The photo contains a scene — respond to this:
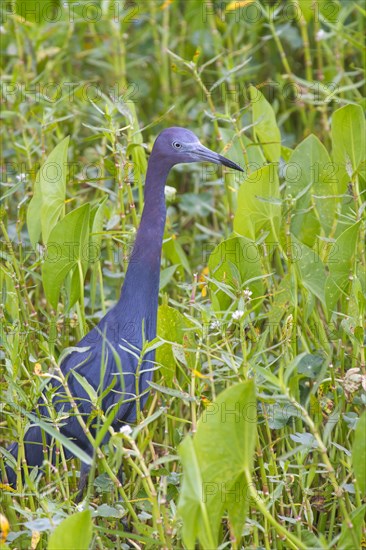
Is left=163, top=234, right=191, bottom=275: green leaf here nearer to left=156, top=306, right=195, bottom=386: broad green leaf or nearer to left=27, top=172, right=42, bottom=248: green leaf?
left=27, top=172, right=42, bottom=248: green leaf

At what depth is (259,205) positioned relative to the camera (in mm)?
2422

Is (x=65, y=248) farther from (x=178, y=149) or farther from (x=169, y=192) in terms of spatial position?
(x=169, y=192)

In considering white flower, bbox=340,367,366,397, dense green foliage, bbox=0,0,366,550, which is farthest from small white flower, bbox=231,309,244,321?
white flower, bbox=340,367,366,397

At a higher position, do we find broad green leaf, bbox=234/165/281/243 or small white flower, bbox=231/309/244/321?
broad green leaf, bbox=234/165/281/243

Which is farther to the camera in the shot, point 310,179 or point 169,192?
point 169,192

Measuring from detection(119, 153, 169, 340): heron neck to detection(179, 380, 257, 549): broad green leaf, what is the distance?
2.98ft

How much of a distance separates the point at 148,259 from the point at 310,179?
0.50m

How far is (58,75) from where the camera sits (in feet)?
14.4

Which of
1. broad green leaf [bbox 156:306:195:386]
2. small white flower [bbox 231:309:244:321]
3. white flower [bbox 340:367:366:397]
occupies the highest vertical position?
small white flower [bbox 231:309:244:321]

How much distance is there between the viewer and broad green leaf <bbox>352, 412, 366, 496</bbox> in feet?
5.68

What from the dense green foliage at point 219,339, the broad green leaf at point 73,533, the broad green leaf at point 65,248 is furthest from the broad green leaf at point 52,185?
the broad green leaf at point 73,533

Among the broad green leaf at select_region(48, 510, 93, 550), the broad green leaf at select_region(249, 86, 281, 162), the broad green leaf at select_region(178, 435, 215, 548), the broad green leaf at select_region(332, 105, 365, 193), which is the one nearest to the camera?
the broad green leaf at select_region(178, 435, 215, 548)

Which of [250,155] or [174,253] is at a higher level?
[250,155]

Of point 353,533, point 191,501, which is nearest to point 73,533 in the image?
point 191,501
